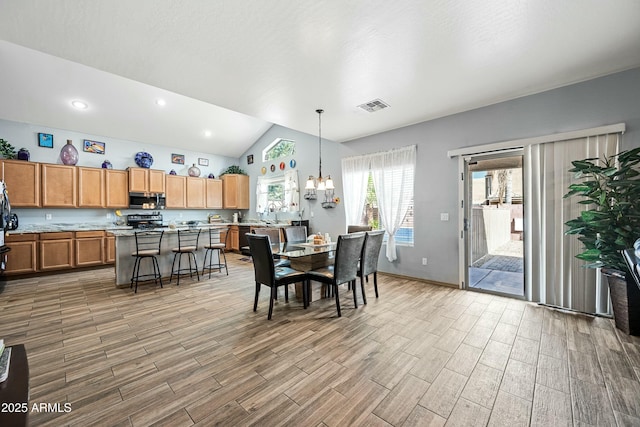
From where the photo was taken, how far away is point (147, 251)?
169 inches

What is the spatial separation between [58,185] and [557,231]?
8582 mm

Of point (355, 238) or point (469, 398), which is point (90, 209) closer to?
point (355, 238)

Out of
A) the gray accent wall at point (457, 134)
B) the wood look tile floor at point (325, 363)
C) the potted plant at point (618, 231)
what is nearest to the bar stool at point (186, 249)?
the wood look tile floor at point (325, 363)

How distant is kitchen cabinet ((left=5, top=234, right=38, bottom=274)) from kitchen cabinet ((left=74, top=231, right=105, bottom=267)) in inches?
23.2

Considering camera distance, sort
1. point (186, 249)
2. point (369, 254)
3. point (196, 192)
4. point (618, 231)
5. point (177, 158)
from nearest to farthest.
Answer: point (618, 231)
point (369, 254)
point (186, 249)
point (177, 158)
point (196, 192)

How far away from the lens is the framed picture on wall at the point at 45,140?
5383 millimetres

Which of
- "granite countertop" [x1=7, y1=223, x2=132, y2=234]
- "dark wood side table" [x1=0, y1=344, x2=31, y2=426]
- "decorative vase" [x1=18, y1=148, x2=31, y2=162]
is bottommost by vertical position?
"dark wood side table" [x1=0, y1=344, x2=31, y2=426]

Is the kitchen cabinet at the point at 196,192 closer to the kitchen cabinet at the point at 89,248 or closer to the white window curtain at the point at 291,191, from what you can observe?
the kitchen cabinet at the point at 89,248

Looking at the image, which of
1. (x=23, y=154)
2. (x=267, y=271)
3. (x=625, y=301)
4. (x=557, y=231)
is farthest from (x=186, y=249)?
(x=625, y=301)

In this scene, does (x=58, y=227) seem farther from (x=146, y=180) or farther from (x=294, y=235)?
(x=294, y=235)

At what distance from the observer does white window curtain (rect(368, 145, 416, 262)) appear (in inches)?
182

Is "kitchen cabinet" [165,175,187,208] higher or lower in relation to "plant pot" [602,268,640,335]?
higher

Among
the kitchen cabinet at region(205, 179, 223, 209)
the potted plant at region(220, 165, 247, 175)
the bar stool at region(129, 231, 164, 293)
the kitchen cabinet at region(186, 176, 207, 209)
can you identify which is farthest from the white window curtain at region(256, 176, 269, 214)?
the bar stool at region(129, 231, 164, 293)

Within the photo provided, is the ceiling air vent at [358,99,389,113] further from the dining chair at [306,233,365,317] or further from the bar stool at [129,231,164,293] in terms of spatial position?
the bar stool at [129,231,164,293]
